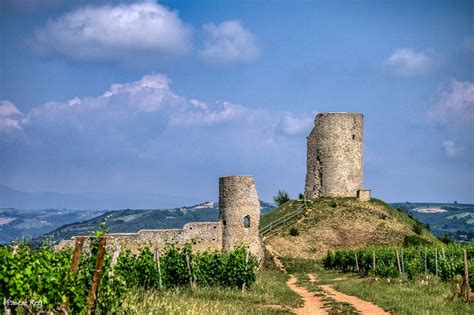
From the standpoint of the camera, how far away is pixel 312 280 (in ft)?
115

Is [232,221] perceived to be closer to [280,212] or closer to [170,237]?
[170,237]

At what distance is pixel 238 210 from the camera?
34.5m

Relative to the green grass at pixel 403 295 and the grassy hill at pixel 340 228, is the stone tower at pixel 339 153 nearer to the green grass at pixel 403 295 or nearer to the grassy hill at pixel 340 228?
the grassy hill at pixel 340 228

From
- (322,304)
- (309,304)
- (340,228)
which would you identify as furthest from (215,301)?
(340,228)

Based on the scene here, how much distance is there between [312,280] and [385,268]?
4.10 meters

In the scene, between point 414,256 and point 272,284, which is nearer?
point 272,284

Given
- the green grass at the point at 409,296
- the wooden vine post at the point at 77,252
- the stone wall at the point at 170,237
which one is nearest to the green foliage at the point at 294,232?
the stone wall at the point at 170,237

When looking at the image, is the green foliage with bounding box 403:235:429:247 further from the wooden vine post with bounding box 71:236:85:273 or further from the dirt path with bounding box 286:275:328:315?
the wooden vine post with bounding box 71:236:85:273

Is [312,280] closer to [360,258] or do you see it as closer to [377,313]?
[360,258]

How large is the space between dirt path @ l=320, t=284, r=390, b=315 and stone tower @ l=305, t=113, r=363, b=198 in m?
28.9

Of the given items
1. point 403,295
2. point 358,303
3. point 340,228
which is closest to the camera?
point 358,303

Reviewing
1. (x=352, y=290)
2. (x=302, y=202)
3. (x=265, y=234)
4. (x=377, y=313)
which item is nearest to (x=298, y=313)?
(x=377, y=313)

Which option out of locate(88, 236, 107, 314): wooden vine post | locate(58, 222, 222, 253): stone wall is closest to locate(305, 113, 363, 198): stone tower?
locate(58, 222, 222, 253): stone wall

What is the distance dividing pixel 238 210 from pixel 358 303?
12.7 meters
